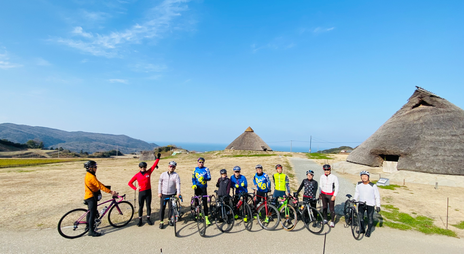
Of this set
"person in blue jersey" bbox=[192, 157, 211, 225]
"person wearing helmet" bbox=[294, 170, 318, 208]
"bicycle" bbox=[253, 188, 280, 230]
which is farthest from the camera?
"person in blue jersey" bbox=[192, 157, 211, 225]

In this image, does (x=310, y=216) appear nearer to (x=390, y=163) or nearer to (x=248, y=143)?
(x=390, y=163)

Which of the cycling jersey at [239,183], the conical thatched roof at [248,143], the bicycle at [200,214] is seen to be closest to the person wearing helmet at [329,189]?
the cycling jersey at [239,183]

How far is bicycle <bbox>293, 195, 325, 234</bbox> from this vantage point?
732 cm

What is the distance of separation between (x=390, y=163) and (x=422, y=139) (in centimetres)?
321

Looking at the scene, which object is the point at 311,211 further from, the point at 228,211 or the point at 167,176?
the point at 167,176

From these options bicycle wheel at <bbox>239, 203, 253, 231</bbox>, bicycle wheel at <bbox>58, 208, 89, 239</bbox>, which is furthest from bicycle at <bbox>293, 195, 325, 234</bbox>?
bicycle wheel at <bbox>58, 208, 89, 239</bbox>

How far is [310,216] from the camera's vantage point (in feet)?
24.2

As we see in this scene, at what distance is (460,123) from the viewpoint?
1875 centimetres

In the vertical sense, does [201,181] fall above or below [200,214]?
above

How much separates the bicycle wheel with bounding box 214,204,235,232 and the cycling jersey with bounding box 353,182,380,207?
434 cm

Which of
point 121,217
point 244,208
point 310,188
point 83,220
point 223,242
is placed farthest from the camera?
point 121,217

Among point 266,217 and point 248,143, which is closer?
point 266,217

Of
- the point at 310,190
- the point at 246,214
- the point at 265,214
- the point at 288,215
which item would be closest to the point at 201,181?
the point at 246,214

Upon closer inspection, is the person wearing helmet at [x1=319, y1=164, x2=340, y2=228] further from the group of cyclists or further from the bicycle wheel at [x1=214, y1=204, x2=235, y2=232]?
the bicycle wheel at [x1=214, y1=204, x2=235, y2=232]
